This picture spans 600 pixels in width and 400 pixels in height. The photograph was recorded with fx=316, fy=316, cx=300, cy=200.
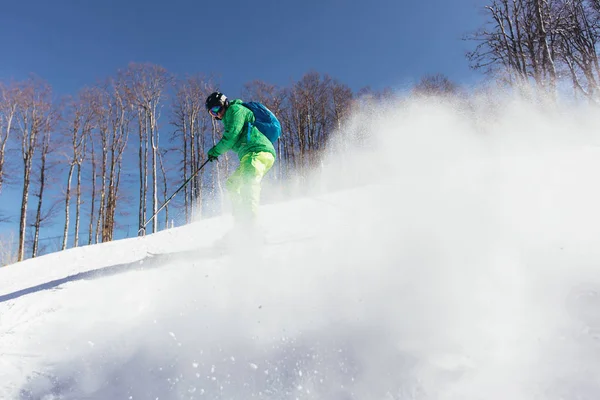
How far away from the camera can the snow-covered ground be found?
1542 mm

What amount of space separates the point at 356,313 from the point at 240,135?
8.62ft

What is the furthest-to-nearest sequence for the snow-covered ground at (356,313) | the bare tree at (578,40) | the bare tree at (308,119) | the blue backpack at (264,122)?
the bare tree at (308,119) → the bare tree at (578,40) → the blue backpack at (264,122) → the snow-covered ground at (356,313)

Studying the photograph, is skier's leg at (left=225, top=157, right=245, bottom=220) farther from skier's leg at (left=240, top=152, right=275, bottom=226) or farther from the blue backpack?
the blue backpack

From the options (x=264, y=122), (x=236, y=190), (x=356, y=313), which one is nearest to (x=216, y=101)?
(x=264, y=122)

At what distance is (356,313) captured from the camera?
214 centimetres

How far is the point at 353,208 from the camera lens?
5527 millimetres

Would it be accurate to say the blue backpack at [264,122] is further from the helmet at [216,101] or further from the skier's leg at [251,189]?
the skier's leg at [251,189]

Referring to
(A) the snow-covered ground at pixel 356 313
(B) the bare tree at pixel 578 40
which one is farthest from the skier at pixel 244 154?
(B) the bare tree at pixel 578 40

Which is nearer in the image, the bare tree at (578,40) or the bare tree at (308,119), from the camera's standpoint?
the bare tree at (578,40)

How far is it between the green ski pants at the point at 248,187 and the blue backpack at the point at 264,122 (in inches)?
13.0

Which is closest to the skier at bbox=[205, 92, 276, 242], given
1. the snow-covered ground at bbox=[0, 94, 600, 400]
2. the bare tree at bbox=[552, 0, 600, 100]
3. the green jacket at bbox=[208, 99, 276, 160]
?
the green jacket at bbox=[208, 99, 276, 160]

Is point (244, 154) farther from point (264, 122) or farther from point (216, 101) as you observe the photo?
point (216, 101)

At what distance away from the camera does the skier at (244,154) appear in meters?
3.66

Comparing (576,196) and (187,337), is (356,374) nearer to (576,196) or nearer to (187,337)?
(187,337)
